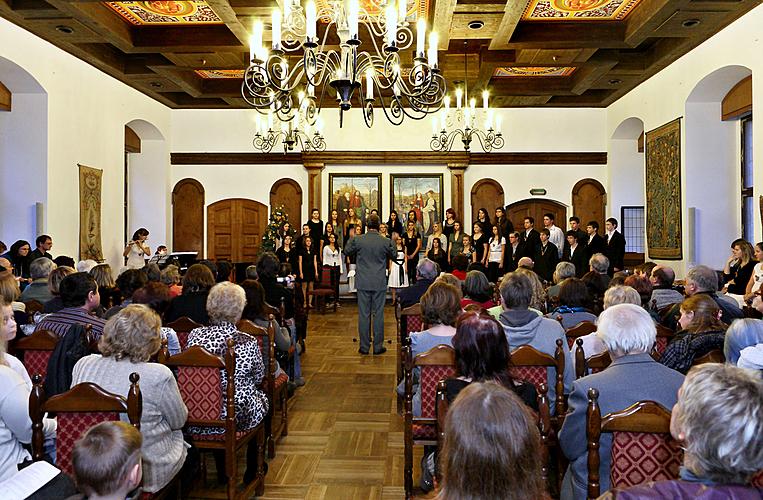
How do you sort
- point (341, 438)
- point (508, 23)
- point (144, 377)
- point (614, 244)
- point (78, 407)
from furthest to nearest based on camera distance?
point (614, 244) < point (508, 23) < point (341, 438) < point (144, 377) < point (78, 407)

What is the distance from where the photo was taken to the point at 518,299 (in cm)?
378

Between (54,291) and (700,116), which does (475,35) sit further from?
(54,291)

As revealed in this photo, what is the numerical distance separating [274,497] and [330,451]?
2.67ft

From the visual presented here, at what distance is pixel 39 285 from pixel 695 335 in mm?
5516

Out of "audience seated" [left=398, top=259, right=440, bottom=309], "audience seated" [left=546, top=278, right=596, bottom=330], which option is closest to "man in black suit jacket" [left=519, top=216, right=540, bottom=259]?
"audience seated" [left=398, top=259, right=440, bottom=309]

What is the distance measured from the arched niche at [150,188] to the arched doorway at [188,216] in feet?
1.07

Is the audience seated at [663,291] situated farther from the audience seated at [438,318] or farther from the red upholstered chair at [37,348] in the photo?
the red upholstered chair at [37,348]

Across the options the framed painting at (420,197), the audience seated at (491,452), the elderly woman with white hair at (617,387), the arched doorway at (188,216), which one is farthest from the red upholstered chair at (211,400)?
the arched doorway at (188,216)

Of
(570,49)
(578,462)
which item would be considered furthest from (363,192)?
(578,462)

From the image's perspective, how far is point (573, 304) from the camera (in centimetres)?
464

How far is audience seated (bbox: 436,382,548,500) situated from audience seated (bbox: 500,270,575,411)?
7.38 feet

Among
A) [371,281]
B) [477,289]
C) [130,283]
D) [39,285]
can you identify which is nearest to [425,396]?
[477,289]

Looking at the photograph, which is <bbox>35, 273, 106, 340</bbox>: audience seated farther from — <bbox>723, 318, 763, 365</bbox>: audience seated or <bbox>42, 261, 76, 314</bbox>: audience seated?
<bbox>723, 318, 763, 365</bbox>: audience seated

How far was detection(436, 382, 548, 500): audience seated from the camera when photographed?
1338mm
